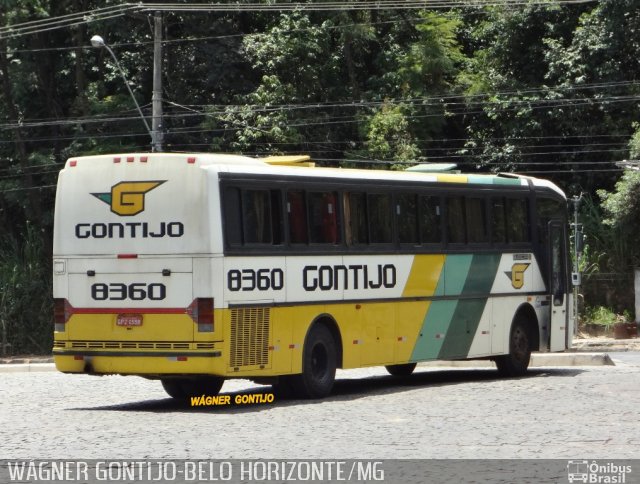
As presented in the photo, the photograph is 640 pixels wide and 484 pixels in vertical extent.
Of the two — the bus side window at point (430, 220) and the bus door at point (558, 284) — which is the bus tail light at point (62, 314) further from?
the bus door at point (558, 284)

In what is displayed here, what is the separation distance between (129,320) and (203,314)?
1.05 m

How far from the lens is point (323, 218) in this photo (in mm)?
19500

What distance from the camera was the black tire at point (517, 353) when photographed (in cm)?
2367

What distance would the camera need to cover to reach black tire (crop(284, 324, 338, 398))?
18.8m

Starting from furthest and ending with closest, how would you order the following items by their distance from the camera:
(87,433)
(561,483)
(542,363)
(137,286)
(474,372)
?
(542,363) < (474,372) < (137,286) < (87,433) < (561,483)

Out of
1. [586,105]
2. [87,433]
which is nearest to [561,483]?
[87,433]

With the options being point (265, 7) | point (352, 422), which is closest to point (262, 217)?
point (352, 422)

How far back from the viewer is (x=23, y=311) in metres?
46.4

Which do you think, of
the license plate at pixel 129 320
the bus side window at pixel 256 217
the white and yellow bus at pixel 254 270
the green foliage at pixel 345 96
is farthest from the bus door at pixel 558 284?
the green foliage at pixel 345 96

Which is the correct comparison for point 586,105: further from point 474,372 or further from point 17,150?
point 474,372

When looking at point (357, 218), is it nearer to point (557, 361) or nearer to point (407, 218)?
point (407, 218)

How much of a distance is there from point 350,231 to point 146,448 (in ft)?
24.8

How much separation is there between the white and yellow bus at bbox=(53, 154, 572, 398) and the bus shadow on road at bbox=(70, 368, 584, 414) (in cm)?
35

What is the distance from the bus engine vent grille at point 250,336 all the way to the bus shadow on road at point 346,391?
608 millimetres
